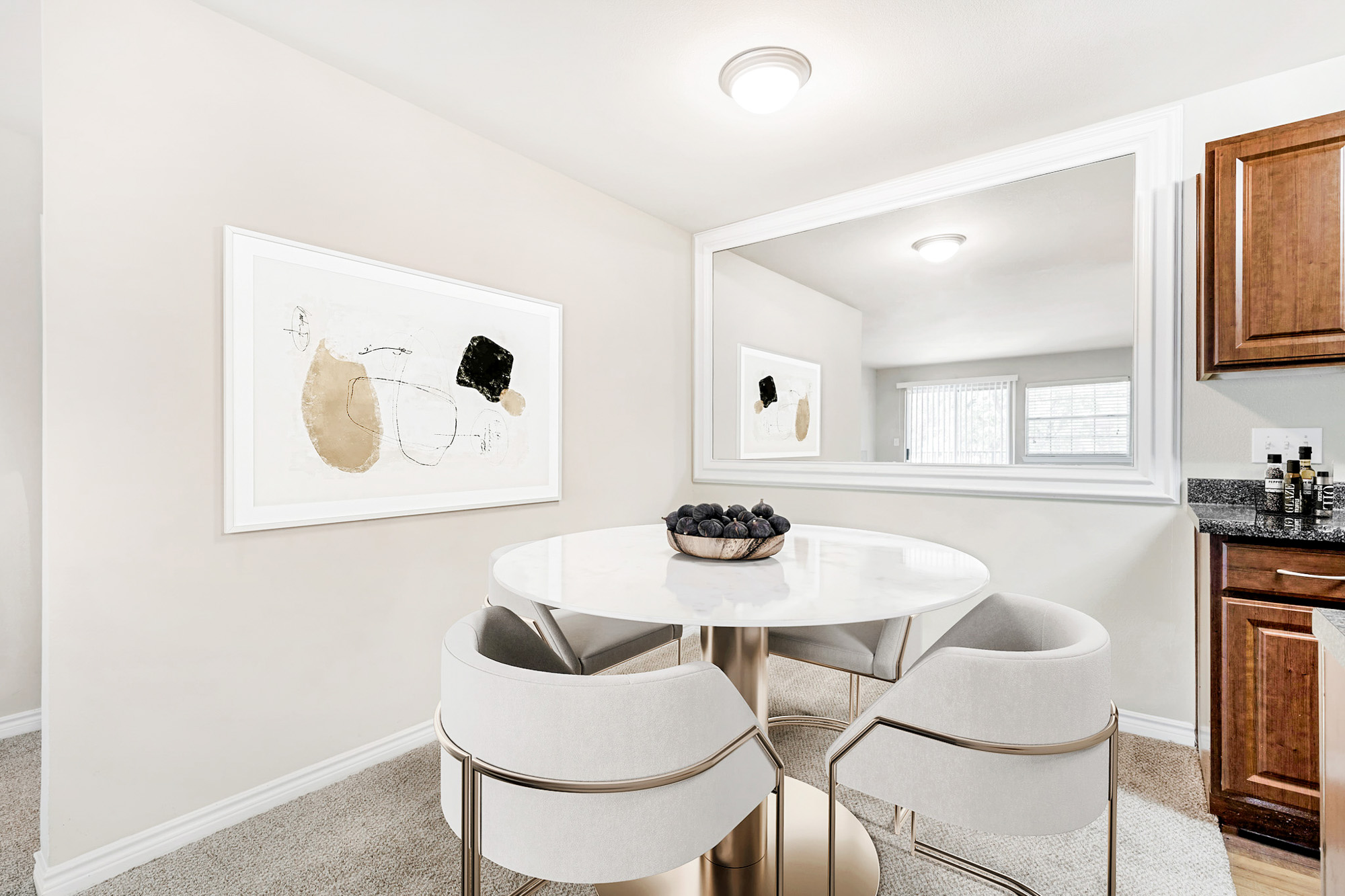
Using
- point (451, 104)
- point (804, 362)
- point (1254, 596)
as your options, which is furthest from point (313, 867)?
point (804, 362)

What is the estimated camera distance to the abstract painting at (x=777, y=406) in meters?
3.35

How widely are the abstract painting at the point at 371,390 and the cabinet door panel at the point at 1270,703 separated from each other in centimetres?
245

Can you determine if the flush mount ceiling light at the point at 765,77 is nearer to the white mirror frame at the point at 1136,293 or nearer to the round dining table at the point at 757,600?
the white mirror frame at the point at 1136,293

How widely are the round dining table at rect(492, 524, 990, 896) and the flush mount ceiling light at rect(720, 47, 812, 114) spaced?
4.85ft

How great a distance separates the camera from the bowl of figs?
5.18ft

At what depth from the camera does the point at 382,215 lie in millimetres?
2221

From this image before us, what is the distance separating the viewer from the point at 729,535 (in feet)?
5.21

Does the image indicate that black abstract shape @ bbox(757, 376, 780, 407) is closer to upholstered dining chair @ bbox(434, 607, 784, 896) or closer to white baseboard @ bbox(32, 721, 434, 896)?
white baseboard @ bbox(32, 721, 434, 896)

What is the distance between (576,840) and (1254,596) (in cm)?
193

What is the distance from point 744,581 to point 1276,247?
199 cm

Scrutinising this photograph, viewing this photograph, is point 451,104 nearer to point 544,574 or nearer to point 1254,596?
point 544,574

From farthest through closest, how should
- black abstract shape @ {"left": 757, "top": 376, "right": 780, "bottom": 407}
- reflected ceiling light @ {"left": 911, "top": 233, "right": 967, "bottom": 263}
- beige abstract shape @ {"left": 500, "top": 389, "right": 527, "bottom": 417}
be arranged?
1. black abstract shape @ {"left": 757, "top": 376, "right": 780, "bottom": 407}
2. reflected ceiling light @ {"left": 911, "top": 233, "right": 967, "bottom": 263}
3. beige abstract shape @ {"left": 500, "top": 389, "right": 527, "bottom": 417}

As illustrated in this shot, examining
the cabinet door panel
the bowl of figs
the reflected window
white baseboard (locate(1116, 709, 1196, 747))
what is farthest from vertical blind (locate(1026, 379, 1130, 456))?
the bowl of figs

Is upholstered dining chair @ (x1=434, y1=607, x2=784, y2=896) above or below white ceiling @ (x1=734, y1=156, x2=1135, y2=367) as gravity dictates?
below
